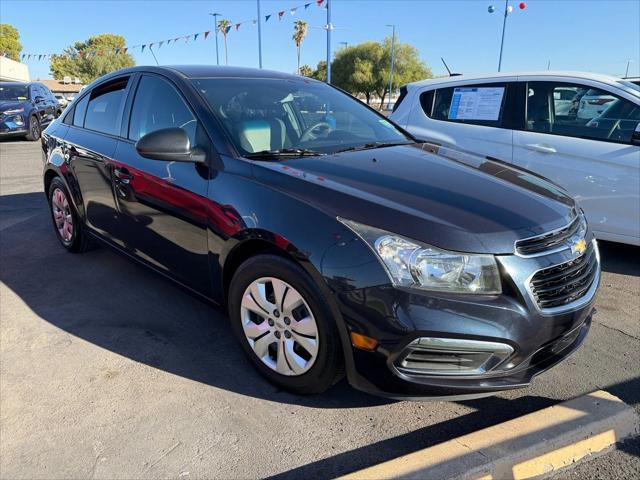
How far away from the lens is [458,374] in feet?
6.68

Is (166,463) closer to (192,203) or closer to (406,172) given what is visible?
(192,203)

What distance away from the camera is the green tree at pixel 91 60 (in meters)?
60.1

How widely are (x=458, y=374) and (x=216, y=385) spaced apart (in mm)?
1295

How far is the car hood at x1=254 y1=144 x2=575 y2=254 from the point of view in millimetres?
2016

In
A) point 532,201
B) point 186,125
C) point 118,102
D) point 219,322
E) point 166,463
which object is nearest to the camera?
point 166,463

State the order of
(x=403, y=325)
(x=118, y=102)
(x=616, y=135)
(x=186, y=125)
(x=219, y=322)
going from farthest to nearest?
(x=616, y=135) < (x=118, y=102) < (x=219, y=322) < (x=186, y=125) < (x=403, y=325)

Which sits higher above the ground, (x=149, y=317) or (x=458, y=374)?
(x=458, y=374)

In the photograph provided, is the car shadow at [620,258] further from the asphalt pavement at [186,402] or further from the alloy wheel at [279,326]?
the alloy wheel at [279,326]

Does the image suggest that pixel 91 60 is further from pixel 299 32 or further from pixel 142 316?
pixel 142 316

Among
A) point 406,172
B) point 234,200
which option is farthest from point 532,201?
point 234,200

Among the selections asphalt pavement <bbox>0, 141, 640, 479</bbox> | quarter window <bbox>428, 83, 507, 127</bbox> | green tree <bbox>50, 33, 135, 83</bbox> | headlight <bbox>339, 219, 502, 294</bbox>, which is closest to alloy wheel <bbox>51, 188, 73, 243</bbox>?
asphalt pavement <bbox>0, 141, 640, 479</bbox>

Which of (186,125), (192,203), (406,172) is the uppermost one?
(186,125)

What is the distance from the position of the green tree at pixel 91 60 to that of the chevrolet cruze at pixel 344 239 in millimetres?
48329

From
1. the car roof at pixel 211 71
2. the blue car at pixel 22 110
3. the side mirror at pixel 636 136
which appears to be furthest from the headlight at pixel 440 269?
the blue car at pixel 22 110
